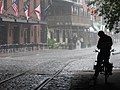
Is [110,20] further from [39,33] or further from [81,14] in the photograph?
[81,14]

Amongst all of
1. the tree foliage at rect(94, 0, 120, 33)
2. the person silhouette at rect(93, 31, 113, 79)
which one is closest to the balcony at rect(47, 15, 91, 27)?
the tree foliage at rect(94, 0, 120, 33)

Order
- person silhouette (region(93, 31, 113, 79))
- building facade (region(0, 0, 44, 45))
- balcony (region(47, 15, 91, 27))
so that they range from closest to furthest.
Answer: person silhouette (region(93, 31, 113, 79))
building facade (region(0, 0, 44, 45))
balcony (region(47, 15, 91, 27))

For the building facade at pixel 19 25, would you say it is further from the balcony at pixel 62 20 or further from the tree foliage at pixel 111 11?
the tree foliage at pixel 111 11

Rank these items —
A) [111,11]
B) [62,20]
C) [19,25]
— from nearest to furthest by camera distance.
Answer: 1. [111,11]
2. [19,25]
3. [62,20]

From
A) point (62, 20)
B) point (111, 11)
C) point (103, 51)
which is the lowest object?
point (103, 51)

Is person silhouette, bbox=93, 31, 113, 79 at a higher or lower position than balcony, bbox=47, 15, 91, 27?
lower

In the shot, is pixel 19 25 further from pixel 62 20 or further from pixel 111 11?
pixel 111 11

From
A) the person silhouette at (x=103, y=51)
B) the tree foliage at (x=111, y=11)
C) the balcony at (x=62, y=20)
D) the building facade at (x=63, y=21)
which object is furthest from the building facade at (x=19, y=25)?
the person silhouette at (x=103, y=51)

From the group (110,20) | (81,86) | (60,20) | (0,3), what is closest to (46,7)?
(60,20)

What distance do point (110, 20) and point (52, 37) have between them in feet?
153

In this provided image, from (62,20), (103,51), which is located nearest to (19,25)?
(62,20)

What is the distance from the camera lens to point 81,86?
1208 centimetres

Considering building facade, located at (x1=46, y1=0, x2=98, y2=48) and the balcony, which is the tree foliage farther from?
the balcony

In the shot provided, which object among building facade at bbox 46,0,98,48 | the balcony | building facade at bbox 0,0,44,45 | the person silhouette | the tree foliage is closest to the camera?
the person silhouette
